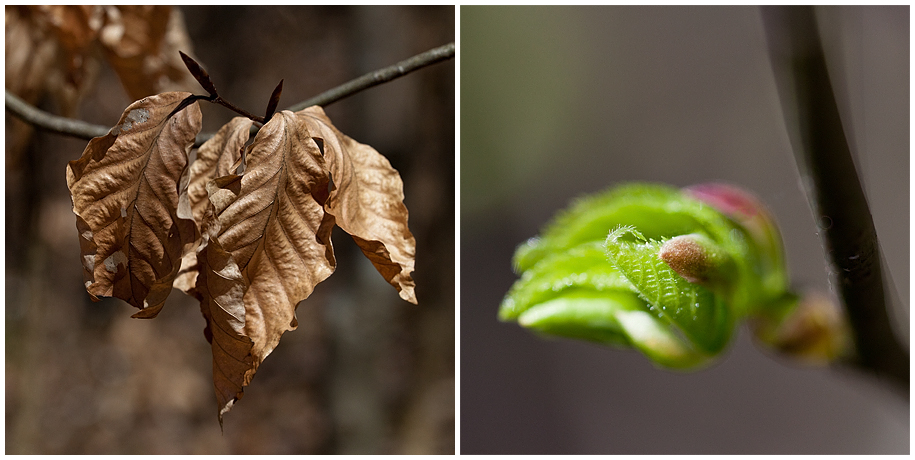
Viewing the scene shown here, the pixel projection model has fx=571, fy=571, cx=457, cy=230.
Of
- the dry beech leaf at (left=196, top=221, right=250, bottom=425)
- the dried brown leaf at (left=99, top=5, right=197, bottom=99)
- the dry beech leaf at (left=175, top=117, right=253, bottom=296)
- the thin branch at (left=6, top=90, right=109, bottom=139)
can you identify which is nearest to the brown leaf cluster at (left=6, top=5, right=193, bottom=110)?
the dried brown leaf at (left=99, top=5, right=197, bottom=99)

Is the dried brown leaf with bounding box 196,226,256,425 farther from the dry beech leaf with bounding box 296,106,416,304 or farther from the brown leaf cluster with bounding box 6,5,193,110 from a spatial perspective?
the brown leaf cluster with bounding box 6,5,193,110

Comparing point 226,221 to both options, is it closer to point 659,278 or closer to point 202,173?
point 202,173

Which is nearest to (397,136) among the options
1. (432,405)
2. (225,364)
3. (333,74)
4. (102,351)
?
(333,74)

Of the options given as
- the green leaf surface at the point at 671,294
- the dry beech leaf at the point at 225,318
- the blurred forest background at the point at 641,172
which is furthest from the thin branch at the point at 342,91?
the blurred forest background at the point at 641,172

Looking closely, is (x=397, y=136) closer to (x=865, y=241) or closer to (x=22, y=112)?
(x=22, y=112)

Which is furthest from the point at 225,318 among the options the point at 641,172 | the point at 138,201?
the point at 641,172

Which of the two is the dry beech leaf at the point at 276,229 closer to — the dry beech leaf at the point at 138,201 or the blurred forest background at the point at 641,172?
the dry beech leaf at the point at 138,201
